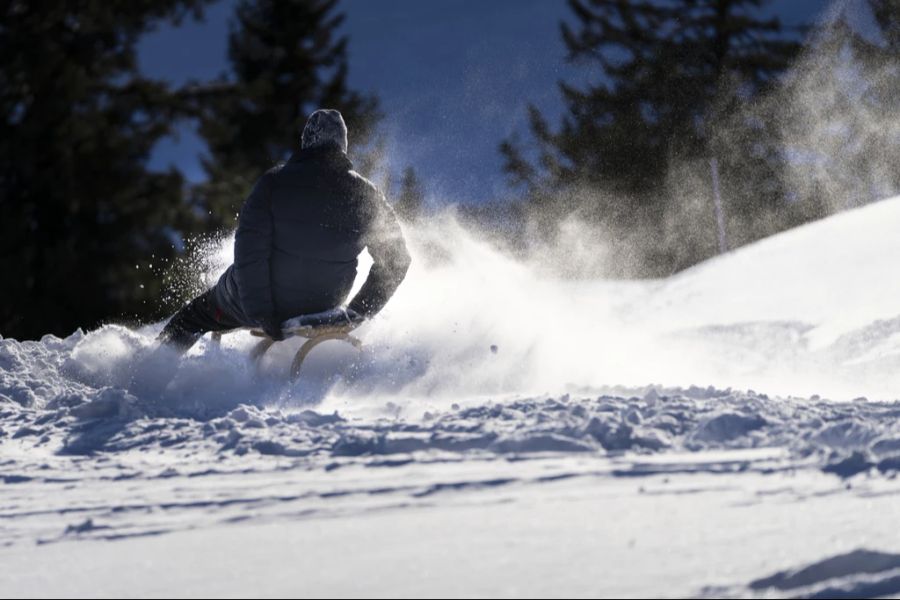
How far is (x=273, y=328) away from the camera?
6.50 meters

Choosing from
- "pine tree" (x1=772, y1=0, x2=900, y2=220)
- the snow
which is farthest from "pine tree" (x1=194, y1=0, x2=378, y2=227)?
the snow

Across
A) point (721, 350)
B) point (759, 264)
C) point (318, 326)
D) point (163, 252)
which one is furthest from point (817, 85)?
point (318, 326)

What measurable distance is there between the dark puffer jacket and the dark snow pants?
0.17m

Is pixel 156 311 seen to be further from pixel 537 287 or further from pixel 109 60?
pixel 537 287

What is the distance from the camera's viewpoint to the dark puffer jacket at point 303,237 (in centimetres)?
631

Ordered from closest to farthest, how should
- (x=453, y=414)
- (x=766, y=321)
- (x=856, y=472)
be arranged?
(x=856, y=472) → (x=453, y=414) → (x=766, y=321)

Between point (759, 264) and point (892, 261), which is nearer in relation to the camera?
point (892, 261)

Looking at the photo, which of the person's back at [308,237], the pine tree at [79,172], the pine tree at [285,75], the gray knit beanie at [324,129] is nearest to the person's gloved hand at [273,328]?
the person's back at [308,237]

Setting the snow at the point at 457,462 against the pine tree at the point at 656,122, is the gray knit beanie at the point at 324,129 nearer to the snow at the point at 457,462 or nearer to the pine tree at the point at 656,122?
the snow at the point at 457,462

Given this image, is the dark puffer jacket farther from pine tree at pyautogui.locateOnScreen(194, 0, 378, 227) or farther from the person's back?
pine tree at pyautogui.locateOnScreen(194, 0, 378, 227)

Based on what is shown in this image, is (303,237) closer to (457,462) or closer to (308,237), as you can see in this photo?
(308,237)

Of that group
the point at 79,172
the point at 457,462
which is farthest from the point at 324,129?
the point at 79,172

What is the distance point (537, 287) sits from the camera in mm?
11781

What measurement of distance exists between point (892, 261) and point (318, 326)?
648 centimetres
